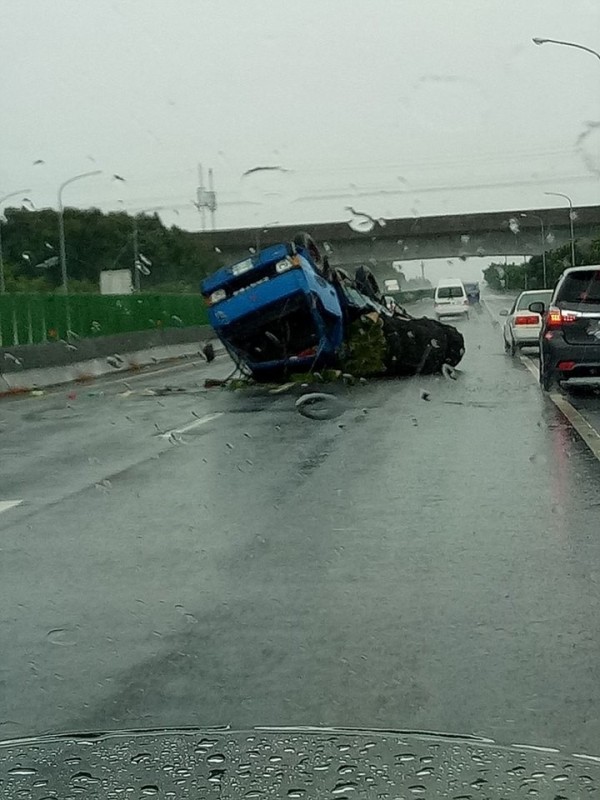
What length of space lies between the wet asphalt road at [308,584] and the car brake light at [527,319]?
16.1 metres

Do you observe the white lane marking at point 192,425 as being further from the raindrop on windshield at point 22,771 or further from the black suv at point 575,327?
the raindrop on windshield at point 22,771

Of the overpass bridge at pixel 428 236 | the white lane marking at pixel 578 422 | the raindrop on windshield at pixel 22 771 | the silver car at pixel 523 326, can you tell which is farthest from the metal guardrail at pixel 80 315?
the raindrop on windshield at pixel 22 771

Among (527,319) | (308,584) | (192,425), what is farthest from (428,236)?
(308,584)

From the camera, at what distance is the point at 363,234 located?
6931 centimetres

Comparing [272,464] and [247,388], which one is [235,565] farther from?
[247,388]

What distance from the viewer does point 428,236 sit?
7062 centimetres

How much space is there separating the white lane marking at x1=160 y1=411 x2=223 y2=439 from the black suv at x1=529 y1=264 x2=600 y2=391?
178 inches

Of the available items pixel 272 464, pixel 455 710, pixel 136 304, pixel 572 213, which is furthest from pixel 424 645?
pixel 572 213

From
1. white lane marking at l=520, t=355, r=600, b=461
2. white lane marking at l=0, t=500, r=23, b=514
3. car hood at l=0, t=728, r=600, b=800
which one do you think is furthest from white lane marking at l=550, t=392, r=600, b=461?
car hood at l=0, t=728, r=600, b=800

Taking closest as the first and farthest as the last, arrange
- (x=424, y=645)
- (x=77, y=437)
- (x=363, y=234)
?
(x=424, y=645), (x=77, y=437), (x=363, y=234)

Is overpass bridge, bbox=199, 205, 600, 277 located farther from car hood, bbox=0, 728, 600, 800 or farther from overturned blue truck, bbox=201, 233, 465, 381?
car hood, bbox=0, 728, 600, 800

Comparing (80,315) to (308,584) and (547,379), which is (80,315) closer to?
(547,379)

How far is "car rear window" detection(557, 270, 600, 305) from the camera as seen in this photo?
18.0 meters

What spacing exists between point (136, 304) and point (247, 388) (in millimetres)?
19220
